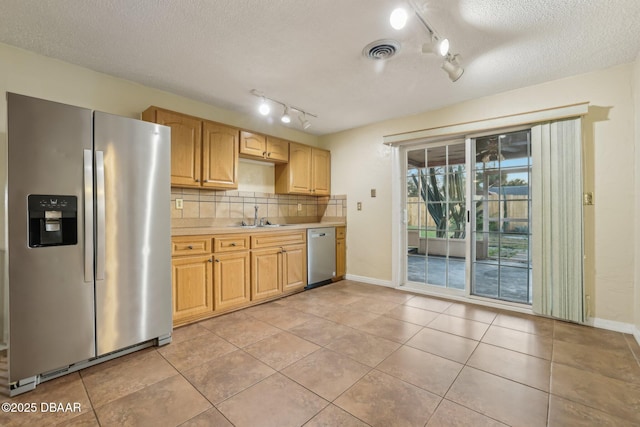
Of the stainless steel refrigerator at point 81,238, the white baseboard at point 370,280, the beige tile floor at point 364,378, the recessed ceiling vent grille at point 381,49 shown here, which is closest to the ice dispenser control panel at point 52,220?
the stainless steel refrigerator at point 81,238

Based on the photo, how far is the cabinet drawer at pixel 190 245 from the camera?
8.24ft

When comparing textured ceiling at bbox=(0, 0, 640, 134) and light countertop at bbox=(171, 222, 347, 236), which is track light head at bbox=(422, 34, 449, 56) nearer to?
textured ceiling at bbox=(0, 0, 640, 134)

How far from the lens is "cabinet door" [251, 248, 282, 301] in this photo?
3.14 metres

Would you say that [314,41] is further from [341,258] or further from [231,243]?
[341,258]

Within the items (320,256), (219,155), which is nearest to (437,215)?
(320,256)

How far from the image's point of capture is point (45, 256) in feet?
5.61

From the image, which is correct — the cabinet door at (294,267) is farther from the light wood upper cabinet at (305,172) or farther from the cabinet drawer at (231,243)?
the light wood upper cabinet at (305,172)

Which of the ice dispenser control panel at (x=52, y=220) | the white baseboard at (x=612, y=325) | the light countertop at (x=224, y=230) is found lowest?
the white baseboard at (x=612, y=325)

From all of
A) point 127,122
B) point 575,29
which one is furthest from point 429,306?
point 127,122

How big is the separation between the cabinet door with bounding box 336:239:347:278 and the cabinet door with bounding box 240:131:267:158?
172cm

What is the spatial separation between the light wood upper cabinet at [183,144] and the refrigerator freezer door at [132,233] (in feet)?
1.77

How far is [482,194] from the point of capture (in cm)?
325

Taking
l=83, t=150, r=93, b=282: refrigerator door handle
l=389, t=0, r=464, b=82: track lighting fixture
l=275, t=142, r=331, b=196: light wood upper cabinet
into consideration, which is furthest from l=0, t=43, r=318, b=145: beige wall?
l=389, t=0, r=464, b=82: track lighting fixture

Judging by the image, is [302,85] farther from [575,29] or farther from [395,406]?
[395,406]
